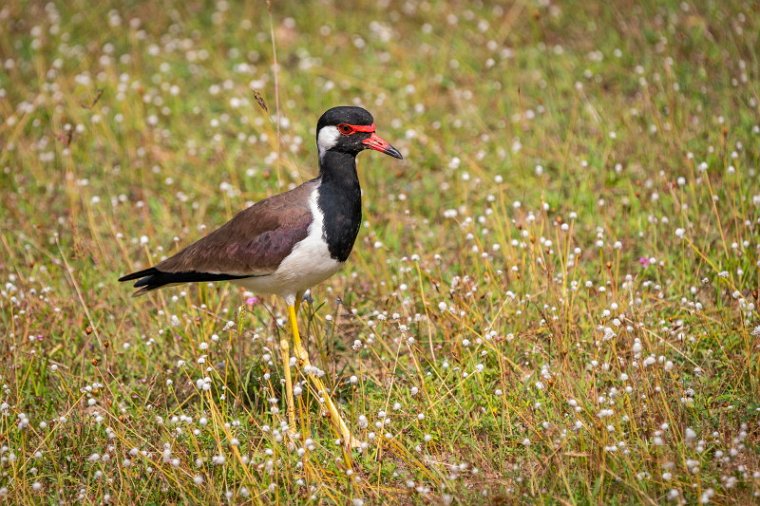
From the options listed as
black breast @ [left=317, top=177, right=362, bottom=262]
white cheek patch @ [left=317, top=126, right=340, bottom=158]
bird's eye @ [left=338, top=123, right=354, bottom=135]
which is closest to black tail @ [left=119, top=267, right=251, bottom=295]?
black breast @ [left=317, top=177, right=362, bottom=262]

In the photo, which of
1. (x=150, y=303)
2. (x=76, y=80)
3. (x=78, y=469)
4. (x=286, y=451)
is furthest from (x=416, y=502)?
(x=76, y=80)

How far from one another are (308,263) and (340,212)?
1.15 ft

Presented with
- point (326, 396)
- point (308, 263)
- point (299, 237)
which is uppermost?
point (299, 237)

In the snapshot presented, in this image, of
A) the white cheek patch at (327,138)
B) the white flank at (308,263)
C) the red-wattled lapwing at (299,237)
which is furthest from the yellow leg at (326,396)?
the white cheek patch at (327,138)

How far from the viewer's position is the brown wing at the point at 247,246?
17.5ft

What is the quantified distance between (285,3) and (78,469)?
7419mm

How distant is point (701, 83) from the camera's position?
8523mm

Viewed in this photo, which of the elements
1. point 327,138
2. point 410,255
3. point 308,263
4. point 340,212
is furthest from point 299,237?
point 410,255

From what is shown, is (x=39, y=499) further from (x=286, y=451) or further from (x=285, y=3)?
(x=285, y=3)

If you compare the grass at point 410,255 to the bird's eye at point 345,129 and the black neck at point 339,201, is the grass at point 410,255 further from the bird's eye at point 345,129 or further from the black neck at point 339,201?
the bird's eye at point 345,129

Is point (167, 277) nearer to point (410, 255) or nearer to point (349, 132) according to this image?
point (349, 132)

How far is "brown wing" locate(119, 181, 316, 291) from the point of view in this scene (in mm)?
5348

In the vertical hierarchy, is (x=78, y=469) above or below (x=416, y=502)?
above

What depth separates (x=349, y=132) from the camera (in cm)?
549
